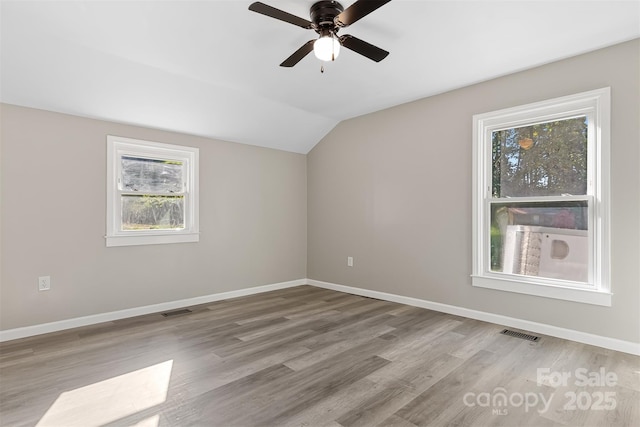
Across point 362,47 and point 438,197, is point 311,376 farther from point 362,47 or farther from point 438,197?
point 438,197

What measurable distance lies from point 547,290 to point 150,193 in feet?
14.3

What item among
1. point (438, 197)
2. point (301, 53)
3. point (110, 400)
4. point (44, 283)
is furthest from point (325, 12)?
point (44, 283)

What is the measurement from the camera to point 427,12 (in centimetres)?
233

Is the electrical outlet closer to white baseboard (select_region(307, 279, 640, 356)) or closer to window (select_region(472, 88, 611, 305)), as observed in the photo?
white baseboard (select_region(307, 279, 640, 356))

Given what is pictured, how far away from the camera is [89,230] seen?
3.45m

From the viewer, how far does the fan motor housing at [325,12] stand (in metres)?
2.19

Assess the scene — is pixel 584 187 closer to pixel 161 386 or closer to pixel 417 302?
pixel 417 302

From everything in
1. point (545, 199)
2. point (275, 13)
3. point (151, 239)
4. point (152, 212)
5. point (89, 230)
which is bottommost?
point (151, 239)

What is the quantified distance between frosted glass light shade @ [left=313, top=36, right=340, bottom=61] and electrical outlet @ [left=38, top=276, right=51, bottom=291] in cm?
329

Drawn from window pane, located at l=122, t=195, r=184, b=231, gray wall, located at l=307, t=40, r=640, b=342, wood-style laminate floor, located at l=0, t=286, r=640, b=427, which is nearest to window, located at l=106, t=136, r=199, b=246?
window pane, located at l=122, t=195, r=184, b=231

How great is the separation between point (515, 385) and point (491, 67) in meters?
2.76

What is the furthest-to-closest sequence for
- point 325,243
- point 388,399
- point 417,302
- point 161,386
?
point 325,243, point 417,302, point 161,386, point 388,399

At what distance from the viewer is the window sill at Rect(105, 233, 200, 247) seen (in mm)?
3612

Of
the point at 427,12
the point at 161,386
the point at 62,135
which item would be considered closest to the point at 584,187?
the point at 427,12
